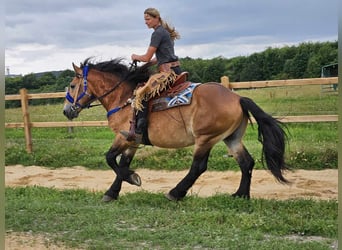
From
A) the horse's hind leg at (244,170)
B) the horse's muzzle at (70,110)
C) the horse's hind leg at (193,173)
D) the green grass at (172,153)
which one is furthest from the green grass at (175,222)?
the green grass at (172,153)

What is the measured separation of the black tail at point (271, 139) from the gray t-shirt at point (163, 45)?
3.71 feet

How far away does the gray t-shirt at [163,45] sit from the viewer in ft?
20.6

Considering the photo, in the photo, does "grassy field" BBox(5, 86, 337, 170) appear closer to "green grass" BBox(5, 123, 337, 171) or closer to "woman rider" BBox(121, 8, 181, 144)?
"green grass" BBox(5, 123, 337, 171)

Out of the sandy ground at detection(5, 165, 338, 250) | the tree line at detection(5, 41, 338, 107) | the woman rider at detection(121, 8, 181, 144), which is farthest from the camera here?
the tree line at detection(5, 41, 338, 107)

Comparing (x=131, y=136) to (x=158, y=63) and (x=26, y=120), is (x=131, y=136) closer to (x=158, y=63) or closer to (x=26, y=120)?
(x=158, y=63)

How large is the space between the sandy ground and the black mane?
1826 mm

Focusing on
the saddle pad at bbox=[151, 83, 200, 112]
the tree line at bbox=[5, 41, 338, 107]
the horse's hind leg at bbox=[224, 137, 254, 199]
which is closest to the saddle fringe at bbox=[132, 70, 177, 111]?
the saddle pad at bbox=[151, 83, 200, 112]

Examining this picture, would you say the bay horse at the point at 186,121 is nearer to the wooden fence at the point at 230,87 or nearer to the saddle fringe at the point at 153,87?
the saddle fringe at the point at 153,87

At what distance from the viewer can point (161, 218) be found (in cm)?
527

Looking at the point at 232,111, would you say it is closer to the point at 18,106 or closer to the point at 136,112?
the point at 136,112

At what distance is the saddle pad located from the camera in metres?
6.23

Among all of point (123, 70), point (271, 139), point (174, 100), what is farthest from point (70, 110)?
point (271, 139)

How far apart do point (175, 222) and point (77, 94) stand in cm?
270

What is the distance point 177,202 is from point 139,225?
3.70 feet
